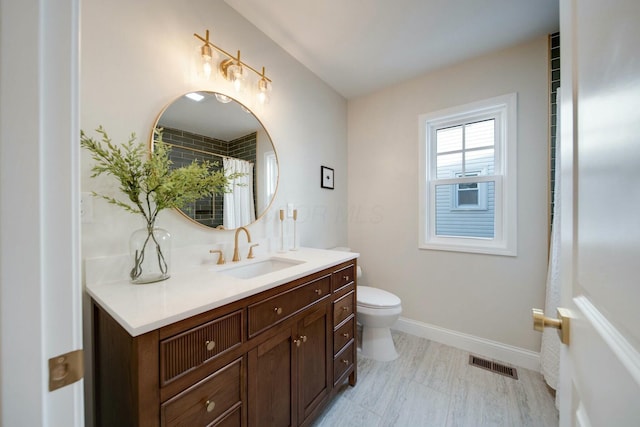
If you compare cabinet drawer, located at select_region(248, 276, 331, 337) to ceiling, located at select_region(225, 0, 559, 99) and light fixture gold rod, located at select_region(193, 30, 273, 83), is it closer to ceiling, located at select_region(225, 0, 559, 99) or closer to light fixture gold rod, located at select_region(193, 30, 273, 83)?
light fixture gold rod, located at select_region(193, 30, 273, 83)

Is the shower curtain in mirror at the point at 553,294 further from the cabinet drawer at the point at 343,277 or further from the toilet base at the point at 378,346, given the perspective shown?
the cabinet drawer at the point at 343,277

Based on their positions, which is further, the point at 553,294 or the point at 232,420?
the point at 553,294

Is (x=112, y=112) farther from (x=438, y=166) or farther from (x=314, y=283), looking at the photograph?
(x=438, y=166)

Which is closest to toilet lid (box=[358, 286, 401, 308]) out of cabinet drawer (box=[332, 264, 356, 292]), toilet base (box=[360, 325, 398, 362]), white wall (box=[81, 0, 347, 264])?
toilet base (box=[360, 325, 398, 362])

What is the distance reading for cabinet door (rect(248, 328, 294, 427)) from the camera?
96 centimetres

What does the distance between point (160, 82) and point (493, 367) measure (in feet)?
9.81

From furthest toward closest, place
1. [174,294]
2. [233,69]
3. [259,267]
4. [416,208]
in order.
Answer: [416,208] → [259,267] → [233,69] → [174,294]

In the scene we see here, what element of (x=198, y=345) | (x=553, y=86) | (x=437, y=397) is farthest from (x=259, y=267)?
(x=553, y=86)

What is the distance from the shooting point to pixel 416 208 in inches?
91.8

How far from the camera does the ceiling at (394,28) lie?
1.53 m

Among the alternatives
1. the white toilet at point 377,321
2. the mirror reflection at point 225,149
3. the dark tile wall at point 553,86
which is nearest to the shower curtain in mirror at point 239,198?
the mirror reflection at point 225,149

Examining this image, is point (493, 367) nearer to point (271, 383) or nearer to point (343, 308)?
point (343, 308)

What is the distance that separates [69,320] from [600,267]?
915mm

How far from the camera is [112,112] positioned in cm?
107
